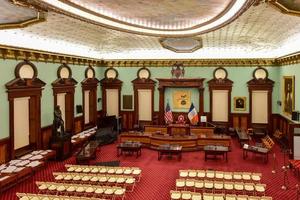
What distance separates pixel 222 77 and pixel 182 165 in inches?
387

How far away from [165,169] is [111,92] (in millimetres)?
11296

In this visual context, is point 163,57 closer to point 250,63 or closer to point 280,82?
point 250,63

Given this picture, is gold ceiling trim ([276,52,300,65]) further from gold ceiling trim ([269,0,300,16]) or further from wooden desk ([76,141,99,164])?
wooden desk ([76,141,99,164])

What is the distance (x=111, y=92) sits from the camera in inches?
971

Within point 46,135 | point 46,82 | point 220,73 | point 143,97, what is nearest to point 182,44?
point 220,73

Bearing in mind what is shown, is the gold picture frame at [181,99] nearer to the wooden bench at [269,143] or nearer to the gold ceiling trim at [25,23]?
the wooden bench at [269,143]

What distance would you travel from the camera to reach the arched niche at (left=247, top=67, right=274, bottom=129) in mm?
22219

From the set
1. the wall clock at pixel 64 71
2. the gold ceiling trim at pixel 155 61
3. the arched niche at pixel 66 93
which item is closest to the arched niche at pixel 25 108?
the gold ceiling trim at pixel 155 61

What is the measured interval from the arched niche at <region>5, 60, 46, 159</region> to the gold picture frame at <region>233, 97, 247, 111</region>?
13.5 m

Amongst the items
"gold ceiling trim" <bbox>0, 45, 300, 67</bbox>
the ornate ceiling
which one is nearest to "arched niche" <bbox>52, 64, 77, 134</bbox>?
"gold ceiling trim" <bbox>0, 45, 300, 67</bbox>

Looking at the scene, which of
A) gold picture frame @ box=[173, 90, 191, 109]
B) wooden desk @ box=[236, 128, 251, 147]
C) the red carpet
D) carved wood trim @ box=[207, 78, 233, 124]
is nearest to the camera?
the red carpet

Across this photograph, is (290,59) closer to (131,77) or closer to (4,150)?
(131,77)

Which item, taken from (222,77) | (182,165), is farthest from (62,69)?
(222,77)

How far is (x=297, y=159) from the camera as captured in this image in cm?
1477
